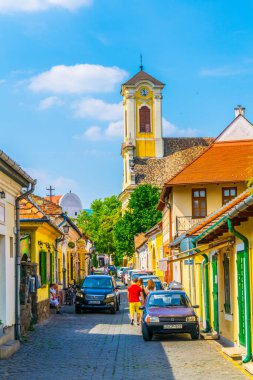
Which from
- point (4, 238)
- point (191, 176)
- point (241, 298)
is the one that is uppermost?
point (191, 176)

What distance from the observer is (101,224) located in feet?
346

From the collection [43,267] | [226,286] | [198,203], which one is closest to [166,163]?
[198,203]

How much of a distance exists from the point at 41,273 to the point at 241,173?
51.5 ft

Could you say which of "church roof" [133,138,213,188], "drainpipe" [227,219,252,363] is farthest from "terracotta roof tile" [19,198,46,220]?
"church roof" [133,138,213,188]

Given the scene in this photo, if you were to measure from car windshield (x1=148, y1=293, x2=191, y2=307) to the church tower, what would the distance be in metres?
77.6

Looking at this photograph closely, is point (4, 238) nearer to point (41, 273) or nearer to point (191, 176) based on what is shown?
point (41, 273)

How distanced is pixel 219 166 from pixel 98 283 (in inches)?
458

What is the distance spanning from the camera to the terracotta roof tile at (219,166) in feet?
125

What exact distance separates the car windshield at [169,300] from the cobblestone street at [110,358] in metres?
0.95

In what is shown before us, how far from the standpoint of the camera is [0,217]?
16125 mm

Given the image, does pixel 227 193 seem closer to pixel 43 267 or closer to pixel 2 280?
pixel 43 267

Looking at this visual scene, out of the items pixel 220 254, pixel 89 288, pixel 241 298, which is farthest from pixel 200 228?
pixel 89 288

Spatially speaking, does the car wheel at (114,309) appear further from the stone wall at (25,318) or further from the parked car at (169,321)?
the parked car at (169,321)

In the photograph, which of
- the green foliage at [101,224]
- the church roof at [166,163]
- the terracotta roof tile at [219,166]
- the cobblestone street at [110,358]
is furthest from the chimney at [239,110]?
the green foliage at [101,224]
